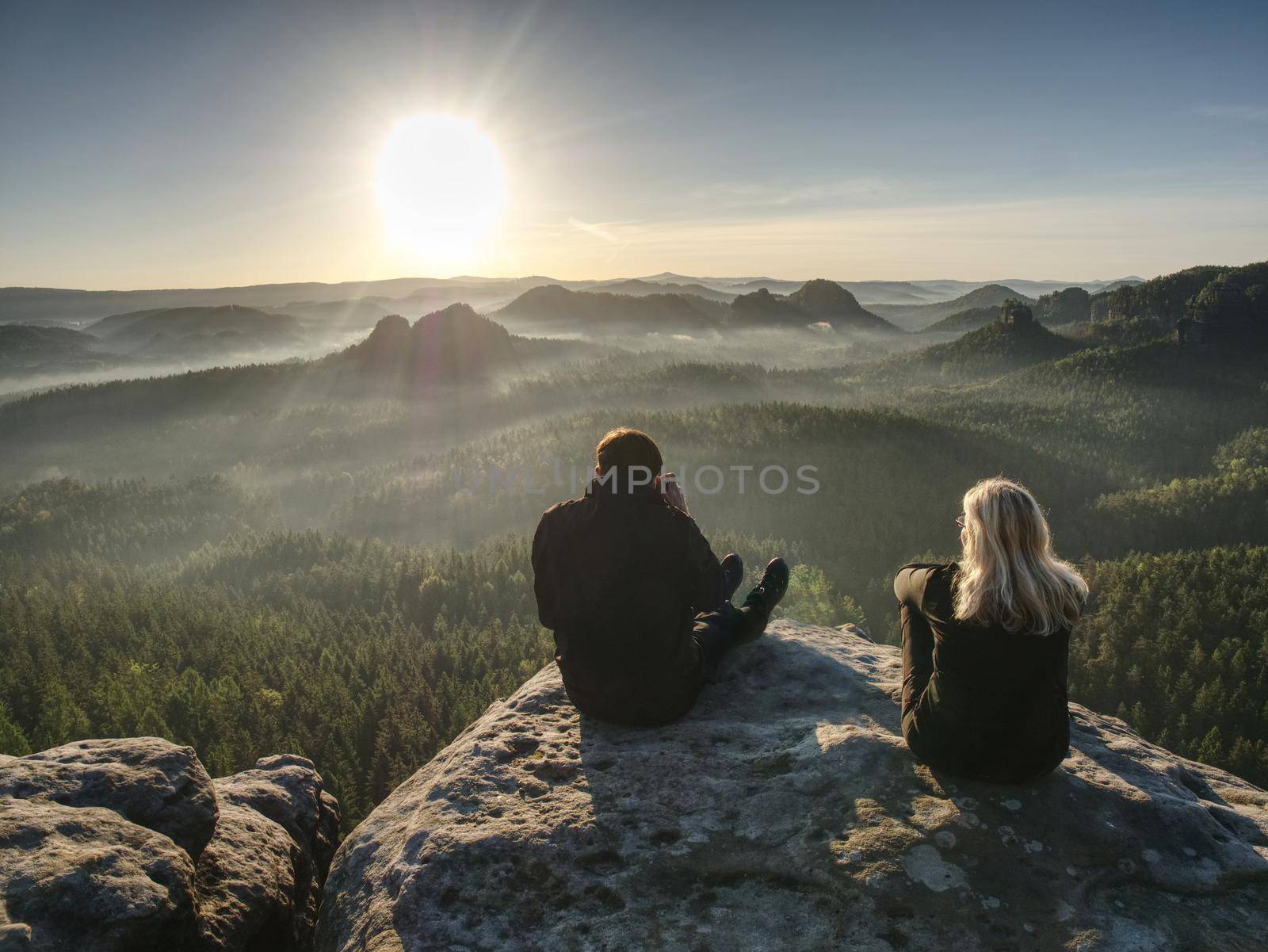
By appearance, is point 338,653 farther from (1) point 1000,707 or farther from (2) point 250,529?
(2) point 250,529

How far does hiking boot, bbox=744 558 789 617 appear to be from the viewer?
30.0 feet

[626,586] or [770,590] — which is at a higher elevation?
[626,586]

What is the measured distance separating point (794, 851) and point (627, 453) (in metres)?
3.79

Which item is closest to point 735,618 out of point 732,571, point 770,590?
point 770,590

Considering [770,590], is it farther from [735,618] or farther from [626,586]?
[626,586]

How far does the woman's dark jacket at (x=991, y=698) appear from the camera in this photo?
5.38 metres

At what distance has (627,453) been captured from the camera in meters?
6.60

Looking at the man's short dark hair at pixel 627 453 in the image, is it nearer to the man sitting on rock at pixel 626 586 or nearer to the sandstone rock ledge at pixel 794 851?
the man sitting on rock at pixel 626 586

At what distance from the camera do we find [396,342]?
123 meters

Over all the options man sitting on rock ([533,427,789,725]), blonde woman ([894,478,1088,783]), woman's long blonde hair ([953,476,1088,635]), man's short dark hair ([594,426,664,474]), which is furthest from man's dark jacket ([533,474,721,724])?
woman's long blonde hair ([953,476,1088,635])

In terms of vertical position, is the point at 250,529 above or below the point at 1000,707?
below

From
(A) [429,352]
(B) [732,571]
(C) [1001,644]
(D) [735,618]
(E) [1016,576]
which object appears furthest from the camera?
(A) [429,352]

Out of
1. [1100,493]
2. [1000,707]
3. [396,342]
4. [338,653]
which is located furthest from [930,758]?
[396,342]

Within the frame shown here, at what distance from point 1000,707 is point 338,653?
1837cm
